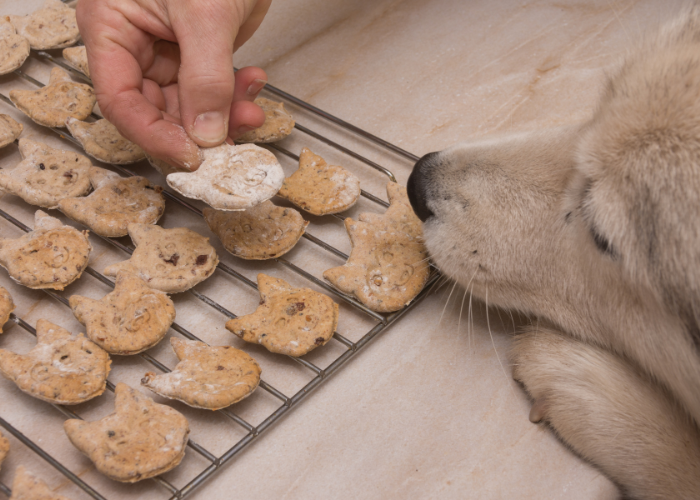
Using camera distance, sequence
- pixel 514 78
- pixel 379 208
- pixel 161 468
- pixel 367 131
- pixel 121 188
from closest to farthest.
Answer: pixel 161 468 < pixel 121 188 < pixel 379 208 < pixel 367 131 < pixel 514 78

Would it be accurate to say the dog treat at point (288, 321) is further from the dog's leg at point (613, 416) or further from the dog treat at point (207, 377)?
the dog's leg at point (613, 416)

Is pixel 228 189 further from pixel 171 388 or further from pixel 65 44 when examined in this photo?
pixel 65 44

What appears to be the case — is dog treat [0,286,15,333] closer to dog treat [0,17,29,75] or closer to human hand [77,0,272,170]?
human hand [77,0,272,170]

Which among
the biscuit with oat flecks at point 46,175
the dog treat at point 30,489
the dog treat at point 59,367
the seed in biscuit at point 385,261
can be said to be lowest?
the dog treat at point 30,489

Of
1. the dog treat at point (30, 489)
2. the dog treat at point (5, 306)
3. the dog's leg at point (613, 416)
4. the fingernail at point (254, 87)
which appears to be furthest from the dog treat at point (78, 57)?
the dog's leg at point (613, 416)

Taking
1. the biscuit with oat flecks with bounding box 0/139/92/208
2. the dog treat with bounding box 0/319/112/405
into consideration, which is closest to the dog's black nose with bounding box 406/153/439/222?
the dog treat with bounding box 0/319/112/405

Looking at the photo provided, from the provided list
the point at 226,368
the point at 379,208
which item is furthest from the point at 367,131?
the point at 226,368
